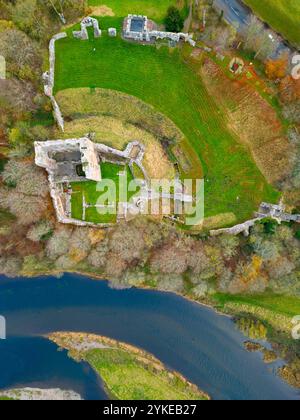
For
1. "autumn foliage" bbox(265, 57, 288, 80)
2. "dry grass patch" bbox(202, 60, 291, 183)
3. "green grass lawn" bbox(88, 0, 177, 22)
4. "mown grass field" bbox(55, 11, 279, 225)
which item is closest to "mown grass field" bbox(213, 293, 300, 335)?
"mown grass field" bbox(55, 11, 279, 225)

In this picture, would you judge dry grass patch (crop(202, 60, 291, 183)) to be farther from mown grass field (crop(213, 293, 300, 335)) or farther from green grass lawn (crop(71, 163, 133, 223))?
green grass lawn (crop(71, 163, 133, 223))

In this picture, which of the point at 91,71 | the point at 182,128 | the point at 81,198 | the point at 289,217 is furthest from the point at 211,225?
the point at 91,71

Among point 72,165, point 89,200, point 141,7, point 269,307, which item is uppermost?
point 141,7

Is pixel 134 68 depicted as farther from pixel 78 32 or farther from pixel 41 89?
pixel 41 89

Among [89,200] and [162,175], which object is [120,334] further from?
[162,175]

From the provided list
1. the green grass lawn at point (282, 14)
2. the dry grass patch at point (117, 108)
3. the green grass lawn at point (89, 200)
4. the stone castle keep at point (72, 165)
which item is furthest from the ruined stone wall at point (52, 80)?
the green grass lawn at point (282, 14)

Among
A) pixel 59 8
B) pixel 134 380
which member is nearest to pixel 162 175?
pixel 59 8
